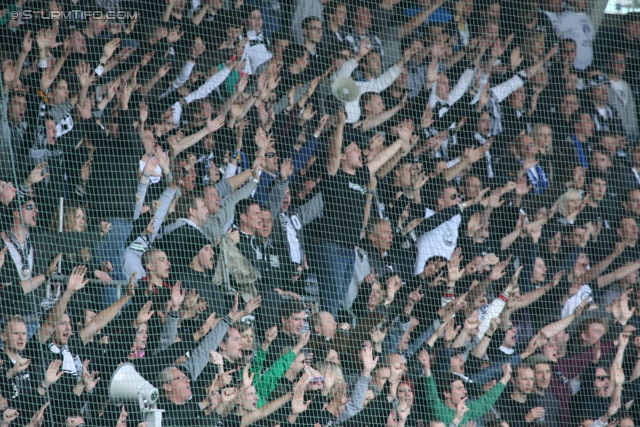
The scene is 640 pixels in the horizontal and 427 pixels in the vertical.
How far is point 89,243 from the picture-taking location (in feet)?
15.8

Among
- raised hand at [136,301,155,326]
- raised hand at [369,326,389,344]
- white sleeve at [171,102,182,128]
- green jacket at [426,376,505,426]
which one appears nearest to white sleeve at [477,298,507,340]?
green jacket at [426,376,505,426]

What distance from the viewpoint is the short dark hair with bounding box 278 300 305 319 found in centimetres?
509

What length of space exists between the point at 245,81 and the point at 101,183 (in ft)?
3.44

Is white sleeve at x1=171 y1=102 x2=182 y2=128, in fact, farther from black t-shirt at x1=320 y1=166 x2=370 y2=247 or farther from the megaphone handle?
the megaphone handle

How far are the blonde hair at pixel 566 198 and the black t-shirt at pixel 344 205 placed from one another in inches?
51.7

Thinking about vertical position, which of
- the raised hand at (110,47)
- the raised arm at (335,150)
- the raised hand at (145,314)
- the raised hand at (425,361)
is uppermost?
the raised hand at (110,47)

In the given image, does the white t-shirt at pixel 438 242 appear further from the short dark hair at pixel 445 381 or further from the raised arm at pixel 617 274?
the raised arm at pixel 617 274

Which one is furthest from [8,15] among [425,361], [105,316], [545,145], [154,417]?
[545,145]

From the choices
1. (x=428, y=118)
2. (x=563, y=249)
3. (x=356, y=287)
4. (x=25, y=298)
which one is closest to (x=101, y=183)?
(x=25, y=298)

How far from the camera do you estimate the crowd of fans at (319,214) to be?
4770mm

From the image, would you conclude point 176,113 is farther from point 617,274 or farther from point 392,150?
point 617,274

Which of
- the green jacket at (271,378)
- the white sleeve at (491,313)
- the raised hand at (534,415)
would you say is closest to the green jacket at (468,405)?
the raised hand at (534,415)

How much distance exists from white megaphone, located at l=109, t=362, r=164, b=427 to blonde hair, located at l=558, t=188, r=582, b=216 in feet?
9.02

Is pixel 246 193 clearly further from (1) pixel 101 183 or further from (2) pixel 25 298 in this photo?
(2) pixel 25 298
